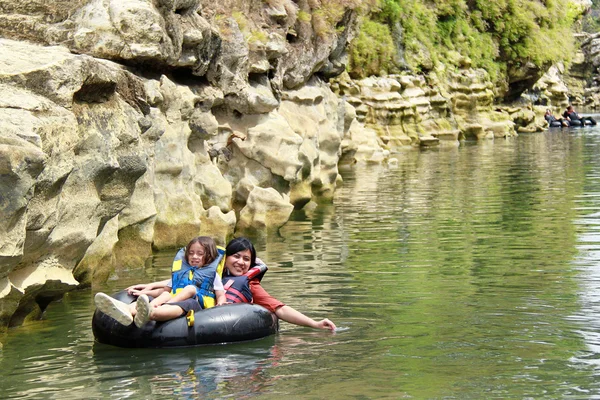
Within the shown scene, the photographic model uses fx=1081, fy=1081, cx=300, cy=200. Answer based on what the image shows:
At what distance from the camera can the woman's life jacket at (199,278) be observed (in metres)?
10.2

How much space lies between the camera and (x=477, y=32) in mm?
51219

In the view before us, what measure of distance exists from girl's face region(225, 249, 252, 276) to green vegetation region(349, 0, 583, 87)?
107ft

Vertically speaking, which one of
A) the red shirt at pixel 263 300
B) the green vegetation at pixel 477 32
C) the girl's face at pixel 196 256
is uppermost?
the green vegetation at pixel 477 32

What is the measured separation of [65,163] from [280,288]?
3.31 metres

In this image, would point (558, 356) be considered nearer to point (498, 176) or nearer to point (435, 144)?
point (498, 176)

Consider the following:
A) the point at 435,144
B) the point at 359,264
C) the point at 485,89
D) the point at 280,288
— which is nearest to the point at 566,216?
the point at 359,264

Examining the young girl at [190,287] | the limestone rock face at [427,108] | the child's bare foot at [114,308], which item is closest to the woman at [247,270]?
the young girl at [190,287]

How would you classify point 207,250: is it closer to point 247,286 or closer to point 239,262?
point 239,262

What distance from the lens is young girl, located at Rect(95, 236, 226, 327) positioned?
9.81 m

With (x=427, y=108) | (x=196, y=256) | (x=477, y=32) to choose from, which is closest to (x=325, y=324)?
(x=196, y=256)

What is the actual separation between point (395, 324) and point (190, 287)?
2.05 metres

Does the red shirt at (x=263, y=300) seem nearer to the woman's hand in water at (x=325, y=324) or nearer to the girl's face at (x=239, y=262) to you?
the girl's face at (x=239, y=262)

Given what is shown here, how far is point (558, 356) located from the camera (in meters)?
9.12

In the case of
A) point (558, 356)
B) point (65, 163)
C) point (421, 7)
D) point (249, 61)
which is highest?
point (421, 7)
